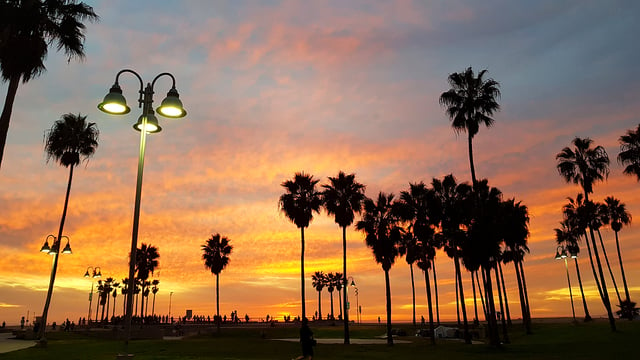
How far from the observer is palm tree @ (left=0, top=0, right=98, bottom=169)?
21156 mm

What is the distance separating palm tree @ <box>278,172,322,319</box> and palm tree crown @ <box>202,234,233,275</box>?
106ft

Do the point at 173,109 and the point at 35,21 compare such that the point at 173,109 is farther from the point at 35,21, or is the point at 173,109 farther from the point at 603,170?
the point at 603,170

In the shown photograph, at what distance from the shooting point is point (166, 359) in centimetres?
2108

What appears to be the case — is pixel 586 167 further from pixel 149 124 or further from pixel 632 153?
pixel 149 124

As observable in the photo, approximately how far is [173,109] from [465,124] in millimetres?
35399

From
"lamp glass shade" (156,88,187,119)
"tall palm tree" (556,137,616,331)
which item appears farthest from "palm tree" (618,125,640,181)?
"lamp glass shade" (156,88,187,119)

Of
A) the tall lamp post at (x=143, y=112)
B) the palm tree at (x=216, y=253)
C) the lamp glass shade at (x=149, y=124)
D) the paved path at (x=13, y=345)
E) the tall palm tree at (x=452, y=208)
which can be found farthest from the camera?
the palm tree at (x=216, y=253)

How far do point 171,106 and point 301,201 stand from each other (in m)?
35.9

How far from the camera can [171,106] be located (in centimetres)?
1224

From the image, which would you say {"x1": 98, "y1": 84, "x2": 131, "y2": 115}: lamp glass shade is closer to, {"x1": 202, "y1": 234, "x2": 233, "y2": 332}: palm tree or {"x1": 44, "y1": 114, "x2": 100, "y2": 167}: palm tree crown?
{"x1": 44, "y1": 114, "x2": 100, "y2": 167}: palm tree crown

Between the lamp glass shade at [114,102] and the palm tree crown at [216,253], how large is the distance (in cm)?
6643

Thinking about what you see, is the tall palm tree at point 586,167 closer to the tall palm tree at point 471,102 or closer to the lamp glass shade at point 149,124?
the tall palm tree at point 471,102

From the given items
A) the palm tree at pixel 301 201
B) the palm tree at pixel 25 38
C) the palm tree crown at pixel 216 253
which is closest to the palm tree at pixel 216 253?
the palm tree crown at pixel 216 253

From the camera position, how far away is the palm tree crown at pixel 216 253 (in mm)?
75938
